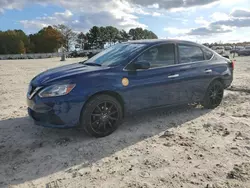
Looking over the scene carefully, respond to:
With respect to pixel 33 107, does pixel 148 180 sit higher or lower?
lower

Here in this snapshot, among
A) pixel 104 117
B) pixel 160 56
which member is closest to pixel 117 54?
pixel 160 56

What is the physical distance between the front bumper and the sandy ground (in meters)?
0.38

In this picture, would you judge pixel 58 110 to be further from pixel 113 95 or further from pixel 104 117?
pixel 113 95

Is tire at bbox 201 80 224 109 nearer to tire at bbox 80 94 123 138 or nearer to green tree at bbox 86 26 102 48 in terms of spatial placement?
tire at bbox 80 94 123 138

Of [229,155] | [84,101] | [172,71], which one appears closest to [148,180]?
[229,155]

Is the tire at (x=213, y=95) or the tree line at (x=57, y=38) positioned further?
the tree line at (x=57, y=38)

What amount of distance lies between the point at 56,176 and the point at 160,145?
169 centimetres

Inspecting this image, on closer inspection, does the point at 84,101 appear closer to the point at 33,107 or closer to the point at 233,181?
the point at 33,107

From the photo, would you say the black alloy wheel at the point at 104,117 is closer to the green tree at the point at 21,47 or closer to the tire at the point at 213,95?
the tire at the point at 213,95

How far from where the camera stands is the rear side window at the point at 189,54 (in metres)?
5.34

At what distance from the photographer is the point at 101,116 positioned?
4273mm

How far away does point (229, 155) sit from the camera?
368cm

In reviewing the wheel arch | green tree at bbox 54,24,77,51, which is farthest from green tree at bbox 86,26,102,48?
the wheel arch

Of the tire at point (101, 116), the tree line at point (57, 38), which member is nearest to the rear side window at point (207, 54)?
the tire at point (101, 116)
